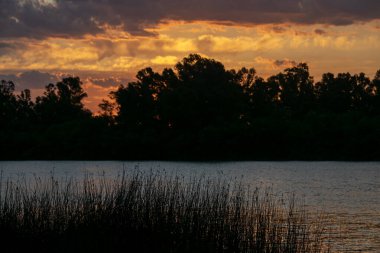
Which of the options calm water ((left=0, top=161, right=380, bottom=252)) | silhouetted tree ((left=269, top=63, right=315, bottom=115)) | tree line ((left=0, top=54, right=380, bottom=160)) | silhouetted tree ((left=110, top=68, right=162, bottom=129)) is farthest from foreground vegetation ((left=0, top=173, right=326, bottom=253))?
silhouetted tree ((left=269, top=63, right=315, bottom=115))

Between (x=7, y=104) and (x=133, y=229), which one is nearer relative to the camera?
(x=133, y=229)

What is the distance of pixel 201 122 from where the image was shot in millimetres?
93188

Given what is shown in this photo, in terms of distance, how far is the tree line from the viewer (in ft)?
288

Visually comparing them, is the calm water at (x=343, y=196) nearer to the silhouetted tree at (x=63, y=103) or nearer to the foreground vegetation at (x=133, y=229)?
the foreground vegetation at (x=133, y=229)

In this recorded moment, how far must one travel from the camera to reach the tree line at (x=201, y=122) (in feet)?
288

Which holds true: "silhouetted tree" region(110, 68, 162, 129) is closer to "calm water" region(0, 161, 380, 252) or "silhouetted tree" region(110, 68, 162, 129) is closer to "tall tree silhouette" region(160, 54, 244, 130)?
"tall tree silhouette" region(160, 54, 244, 130)

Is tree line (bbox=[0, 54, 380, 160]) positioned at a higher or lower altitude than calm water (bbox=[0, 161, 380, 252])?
higher

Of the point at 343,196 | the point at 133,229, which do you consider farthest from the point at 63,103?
the point at 133,229

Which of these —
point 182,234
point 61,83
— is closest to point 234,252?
point 182,234

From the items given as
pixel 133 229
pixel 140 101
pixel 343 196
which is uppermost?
pixel 140 101

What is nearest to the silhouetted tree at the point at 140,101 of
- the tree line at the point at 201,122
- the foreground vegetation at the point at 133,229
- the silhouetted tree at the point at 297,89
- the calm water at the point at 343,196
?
the tree line at the point at 201,122

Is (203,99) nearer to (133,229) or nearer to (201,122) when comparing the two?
(201,122)

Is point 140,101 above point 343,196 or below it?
above

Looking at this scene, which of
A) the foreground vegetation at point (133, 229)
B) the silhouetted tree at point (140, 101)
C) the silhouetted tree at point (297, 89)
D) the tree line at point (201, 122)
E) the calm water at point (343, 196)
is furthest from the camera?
the silhouetted tree at point (297, 89)
